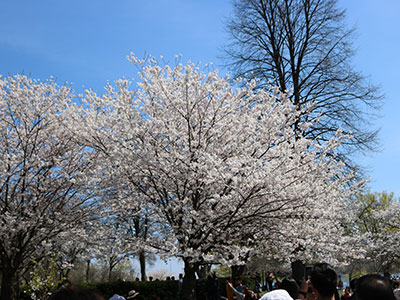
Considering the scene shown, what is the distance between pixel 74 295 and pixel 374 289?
2.15 m

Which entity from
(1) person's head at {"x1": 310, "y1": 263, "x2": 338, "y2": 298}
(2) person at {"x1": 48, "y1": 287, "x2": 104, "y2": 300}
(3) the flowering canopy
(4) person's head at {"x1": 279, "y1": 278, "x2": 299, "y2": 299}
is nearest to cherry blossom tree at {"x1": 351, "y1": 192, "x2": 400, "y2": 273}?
(3) the flowering canopy

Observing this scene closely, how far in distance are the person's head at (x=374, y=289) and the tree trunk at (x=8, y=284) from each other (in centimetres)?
1218

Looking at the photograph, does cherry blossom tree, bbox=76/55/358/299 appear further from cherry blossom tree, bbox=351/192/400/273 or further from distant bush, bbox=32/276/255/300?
cherry blossom tree, bbox=351/192/400/273

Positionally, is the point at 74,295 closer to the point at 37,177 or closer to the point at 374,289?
the point at 374,289

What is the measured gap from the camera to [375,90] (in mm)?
17375

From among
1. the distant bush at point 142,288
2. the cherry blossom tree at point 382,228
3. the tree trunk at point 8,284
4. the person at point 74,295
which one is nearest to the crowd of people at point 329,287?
the person at point 74,295

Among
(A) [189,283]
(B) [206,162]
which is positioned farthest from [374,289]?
(A) [189,283]

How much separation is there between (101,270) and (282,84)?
30.8m

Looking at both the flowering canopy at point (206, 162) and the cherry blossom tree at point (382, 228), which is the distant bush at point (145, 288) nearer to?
the flowering canopy at point (206, 162)

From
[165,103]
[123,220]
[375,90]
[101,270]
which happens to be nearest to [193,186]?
[165,103]

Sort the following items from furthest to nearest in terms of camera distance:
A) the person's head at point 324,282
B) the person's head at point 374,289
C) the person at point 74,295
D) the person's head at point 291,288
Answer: the person's head at point 291,288, the person's head at point 324,282, the person's head at point 374,289, the person at point 74,295

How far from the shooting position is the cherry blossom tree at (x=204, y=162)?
9.87 m

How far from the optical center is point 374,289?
270 centimetres

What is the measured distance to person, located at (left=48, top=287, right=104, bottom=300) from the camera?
1.39 m
